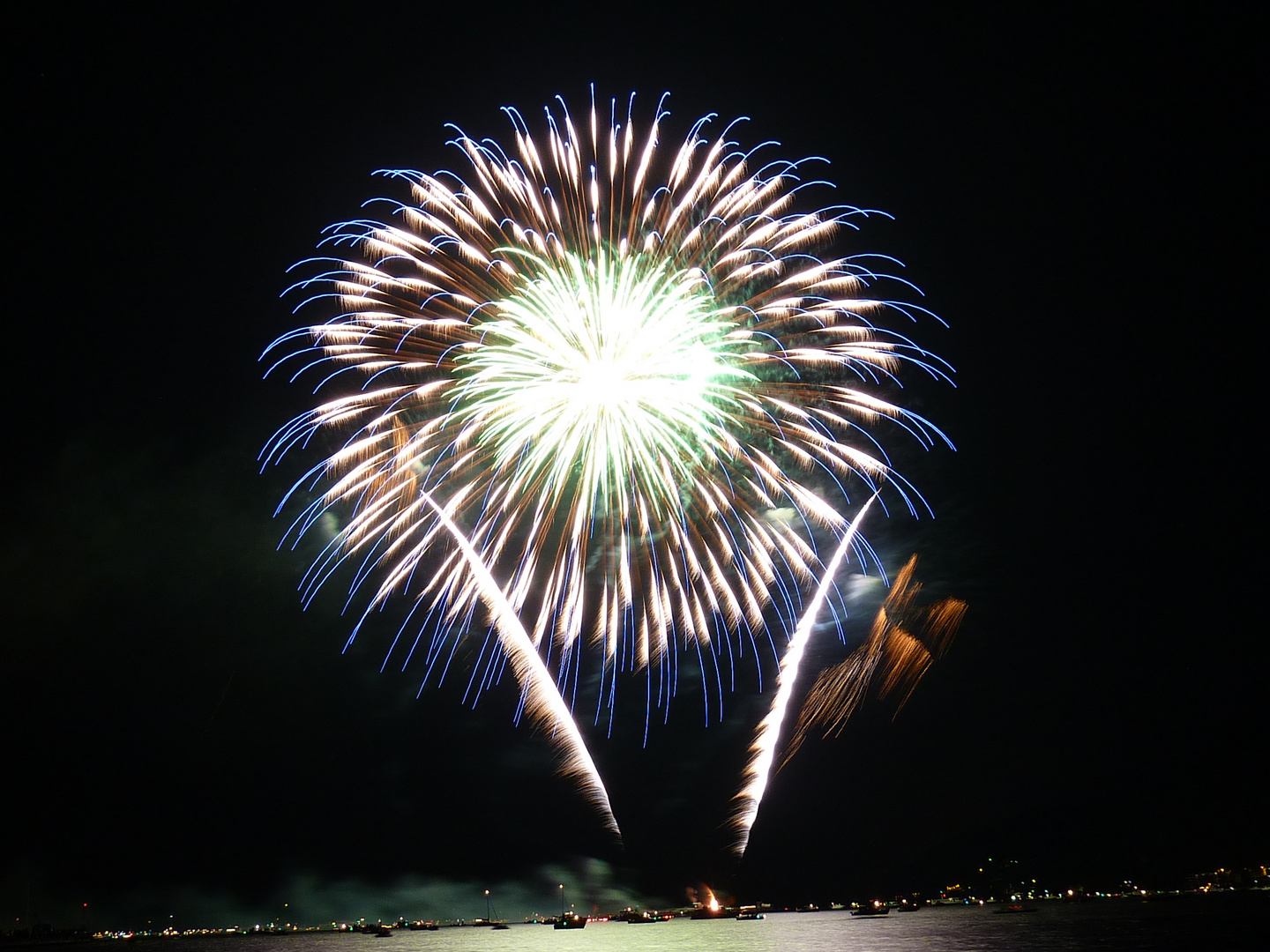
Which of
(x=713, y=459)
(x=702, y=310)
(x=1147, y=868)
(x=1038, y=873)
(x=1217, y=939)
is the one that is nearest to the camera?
(x=702, y=310)

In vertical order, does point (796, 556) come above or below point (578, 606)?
above

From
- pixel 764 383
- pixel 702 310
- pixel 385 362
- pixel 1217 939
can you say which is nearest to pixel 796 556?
pixel 764 383

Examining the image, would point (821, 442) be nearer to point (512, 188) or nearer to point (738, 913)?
point (512, 188)

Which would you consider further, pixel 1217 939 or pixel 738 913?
pixel 738 913

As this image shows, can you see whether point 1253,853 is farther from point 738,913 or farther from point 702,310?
point 702,310

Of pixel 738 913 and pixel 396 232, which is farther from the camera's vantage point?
pixel 738 913

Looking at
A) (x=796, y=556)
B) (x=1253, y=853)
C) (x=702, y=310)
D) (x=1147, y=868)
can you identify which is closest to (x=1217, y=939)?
(x=796, y=556)

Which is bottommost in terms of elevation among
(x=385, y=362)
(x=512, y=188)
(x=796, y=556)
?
(x=796, y=556)

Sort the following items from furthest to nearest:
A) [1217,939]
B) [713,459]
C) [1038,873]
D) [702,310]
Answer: [1038,873] < [1217,939] < [713,459] < [702,310]

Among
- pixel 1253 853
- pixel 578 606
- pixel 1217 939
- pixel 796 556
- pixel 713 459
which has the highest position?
pixel 713 459

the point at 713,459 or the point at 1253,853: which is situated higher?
the point at 713,459
